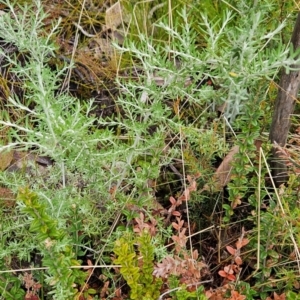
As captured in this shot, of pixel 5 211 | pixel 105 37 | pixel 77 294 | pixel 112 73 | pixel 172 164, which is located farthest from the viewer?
pixel 105 37

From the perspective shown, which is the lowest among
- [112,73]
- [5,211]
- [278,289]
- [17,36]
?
[278,289]

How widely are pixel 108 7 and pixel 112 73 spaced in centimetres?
50

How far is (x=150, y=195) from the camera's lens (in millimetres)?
1778

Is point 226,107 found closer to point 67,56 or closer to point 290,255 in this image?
point 290,255

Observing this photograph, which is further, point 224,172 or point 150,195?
point 224,172

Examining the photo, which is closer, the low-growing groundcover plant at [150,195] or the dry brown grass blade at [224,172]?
the low-growing groundcover plant at [150,195]

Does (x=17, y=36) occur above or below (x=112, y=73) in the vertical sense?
above

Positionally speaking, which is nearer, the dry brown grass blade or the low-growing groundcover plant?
the low-growing groundcover plant

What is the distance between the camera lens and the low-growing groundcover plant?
1.50 m

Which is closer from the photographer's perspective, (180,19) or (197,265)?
(197,265)

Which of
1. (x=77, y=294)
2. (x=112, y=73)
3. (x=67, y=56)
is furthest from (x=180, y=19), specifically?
(x=77, y=294)

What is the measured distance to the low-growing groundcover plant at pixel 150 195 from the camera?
1.50 metres

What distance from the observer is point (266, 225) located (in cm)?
167

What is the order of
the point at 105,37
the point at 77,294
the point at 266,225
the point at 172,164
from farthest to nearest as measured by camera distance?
the point at 105,37 → the point at 172,164 → the point at 266,225 → the point at 77,294
